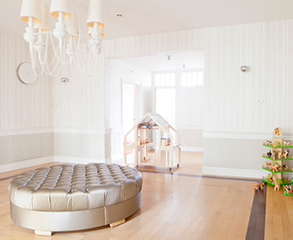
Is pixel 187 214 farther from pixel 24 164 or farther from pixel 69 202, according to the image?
pixel 24 164

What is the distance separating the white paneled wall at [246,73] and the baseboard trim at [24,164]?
3523 millimetres

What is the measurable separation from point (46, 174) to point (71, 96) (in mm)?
3325

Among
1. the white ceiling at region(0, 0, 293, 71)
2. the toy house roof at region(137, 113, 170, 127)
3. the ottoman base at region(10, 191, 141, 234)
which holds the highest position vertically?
the white ceiling at region(0, 0, 293, 71)

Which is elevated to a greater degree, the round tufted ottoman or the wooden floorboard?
the round tufted ottoman

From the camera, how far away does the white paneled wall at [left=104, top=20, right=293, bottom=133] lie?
15.5ft

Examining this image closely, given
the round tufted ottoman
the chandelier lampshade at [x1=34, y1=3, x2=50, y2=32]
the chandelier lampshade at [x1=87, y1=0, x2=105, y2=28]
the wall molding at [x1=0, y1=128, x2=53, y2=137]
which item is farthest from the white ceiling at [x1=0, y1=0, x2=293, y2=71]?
the round tufted ottoman

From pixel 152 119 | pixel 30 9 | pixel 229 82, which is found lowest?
pixel 152 119

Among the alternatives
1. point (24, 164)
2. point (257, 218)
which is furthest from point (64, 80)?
point (257, 218)

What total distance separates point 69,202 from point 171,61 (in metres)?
5.63

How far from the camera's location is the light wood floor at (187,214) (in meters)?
2.66

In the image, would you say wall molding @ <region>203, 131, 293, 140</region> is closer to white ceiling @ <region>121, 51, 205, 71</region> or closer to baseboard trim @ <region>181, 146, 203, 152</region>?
white ceiling @ <region>121, 51, 205, 71</region>

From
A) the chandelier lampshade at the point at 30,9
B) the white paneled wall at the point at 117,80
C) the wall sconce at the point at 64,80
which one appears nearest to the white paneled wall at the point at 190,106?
the white paneled wall at the point at 117,80

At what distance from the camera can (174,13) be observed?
434 centimetres

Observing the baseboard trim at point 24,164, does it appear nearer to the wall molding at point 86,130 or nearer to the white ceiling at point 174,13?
the wall molding at point 86,130
